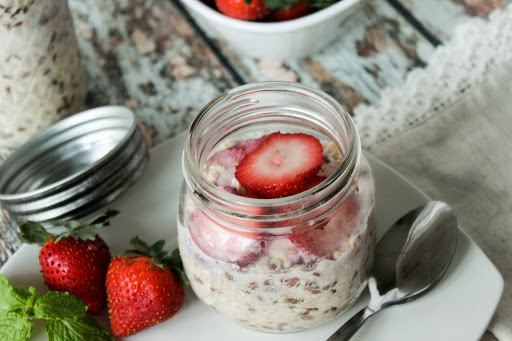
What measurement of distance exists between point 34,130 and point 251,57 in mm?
441

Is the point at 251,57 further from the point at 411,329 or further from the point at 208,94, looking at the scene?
the point at 411,329

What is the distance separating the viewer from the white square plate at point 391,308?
2.36 ft

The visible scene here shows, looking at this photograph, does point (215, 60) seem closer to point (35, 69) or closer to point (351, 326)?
point (35, 69)

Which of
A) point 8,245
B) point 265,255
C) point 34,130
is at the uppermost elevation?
point 265,255

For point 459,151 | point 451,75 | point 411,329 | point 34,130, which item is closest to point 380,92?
point 451,75

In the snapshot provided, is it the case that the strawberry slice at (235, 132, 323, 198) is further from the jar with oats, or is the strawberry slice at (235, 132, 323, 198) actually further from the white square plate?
the jar with oats

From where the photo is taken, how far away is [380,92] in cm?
112

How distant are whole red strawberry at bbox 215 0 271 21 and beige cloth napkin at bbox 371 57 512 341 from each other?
32 cm

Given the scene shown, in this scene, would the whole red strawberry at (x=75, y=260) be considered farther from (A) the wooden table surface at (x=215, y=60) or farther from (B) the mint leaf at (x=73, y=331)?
(A) the wooden table surface at (x=215, y=60)

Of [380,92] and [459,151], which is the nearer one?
[459,151]

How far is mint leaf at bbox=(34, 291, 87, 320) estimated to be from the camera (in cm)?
72

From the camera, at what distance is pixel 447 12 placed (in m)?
1.20

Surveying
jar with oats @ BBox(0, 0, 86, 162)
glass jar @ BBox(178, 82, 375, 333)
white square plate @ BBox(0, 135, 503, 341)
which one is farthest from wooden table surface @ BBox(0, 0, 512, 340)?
glass jar @ BBox(178, 82, 375, 333)

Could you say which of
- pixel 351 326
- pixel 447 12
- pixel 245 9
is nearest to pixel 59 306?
pixel 351 326
